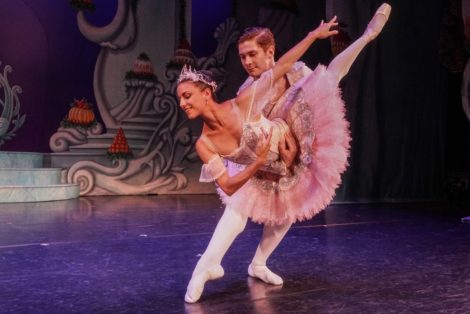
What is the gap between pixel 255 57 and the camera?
174 cm

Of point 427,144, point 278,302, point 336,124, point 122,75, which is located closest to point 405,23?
point 427,144

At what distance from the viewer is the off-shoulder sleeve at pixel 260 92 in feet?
5.46

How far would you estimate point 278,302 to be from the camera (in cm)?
163

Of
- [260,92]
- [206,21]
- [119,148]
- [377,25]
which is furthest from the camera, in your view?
[206,21]

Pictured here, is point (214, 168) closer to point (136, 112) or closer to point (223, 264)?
point (223, 264)

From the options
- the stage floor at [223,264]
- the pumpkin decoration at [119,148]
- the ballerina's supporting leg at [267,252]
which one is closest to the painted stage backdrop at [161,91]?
the pumpkin decoration at [119,148]

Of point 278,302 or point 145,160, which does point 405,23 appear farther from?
point 278,302

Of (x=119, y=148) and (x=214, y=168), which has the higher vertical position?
(x=119, y=148)

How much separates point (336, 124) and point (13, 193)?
3.95 meters

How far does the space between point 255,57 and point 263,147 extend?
1.22ft

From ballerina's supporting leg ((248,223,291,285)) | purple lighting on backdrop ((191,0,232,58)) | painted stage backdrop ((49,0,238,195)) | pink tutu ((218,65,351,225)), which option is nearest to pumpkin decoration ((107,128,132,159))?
painted stage backdrop ((49,0,238,195))

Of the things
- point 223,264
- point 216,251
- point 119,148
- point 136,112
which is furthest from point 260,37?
point 136,112

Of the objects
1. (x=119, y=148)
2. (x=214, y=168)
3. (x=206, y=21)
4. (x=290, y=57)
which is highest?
(x=206, y=21)

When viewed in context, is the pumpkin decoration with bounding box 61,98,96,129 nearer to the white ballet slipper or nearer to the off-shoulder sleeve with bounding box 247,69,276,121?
the white ballet slipper
